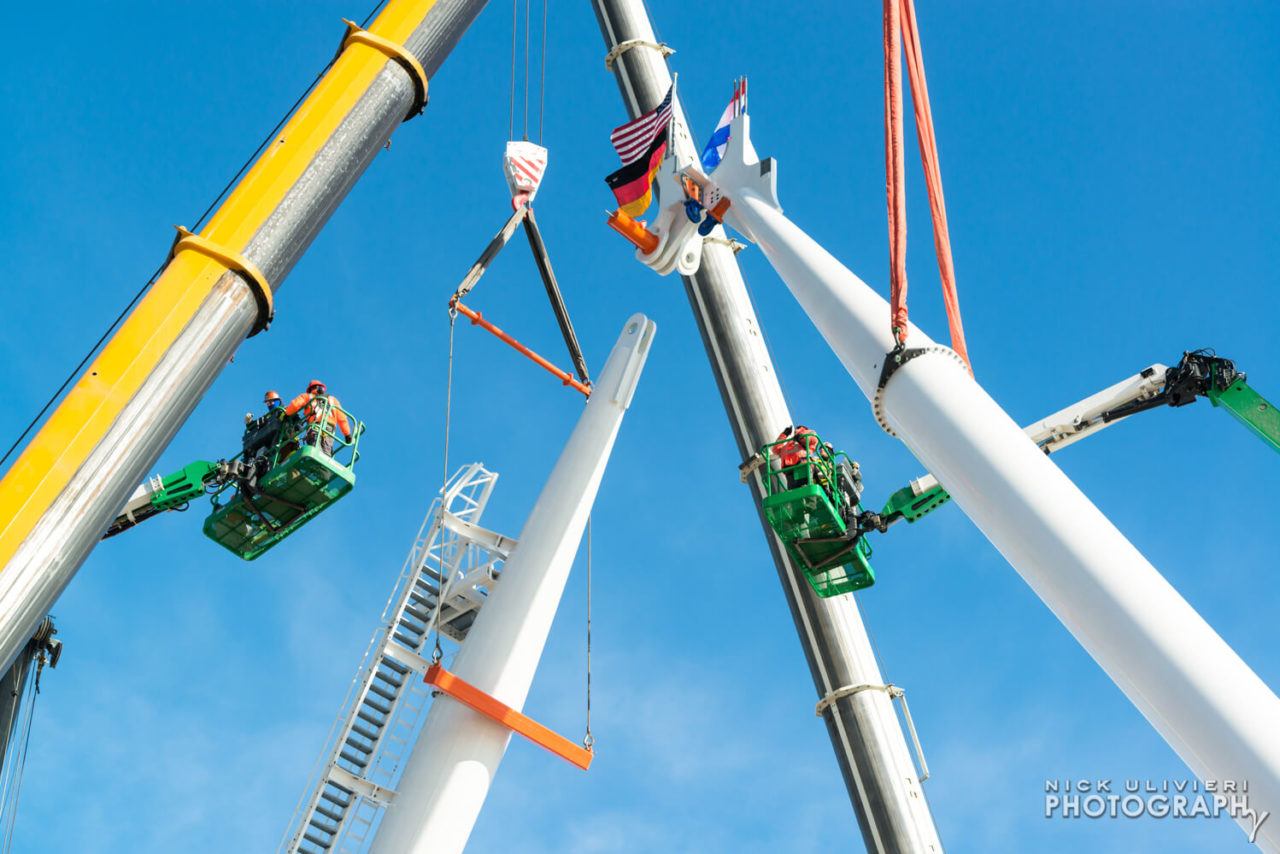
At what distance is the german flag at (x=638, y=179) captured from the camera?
19.2 m

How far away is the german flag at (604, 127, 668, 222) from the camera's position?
19172mm

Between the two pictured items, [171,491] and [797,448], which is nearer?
[797,448]

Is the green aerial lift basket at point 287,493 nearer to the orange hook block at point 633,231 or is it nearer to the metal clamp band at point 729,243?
the orange hook block at point 633,231

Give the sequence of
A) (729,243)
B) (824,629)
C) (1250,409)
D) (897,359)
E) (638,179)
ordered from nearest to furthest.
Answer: (897,359)
(1250,409)
(638,179)
(824,629)
(729,243)

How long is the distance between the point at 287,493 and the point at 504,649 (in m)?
6.14

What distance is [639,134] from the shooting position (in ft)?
65.4

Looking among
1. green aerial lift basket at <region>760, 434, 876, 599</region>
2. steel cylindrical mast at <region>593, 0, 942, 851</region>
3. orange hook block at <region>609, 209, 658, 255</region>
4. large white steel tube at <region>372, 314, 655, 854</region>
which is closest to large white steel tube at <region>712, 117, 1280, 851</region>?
large white steel tube at <region>372, 314, 655, 854</region>

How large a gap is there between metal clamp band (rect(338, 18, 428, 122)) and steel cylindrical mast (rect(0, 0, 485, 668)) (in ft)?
0.04

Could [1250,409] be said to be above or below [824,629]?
above

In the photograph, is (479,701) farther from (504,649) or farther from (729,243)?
(729,243)

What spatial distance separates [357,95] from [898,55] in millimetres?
4950

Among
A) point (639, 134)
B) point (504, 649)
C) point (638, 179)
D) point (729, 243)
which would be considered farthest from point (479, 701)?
point (729, 243)

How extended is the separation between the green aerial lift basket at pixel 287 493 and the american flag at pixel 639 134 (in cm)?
558

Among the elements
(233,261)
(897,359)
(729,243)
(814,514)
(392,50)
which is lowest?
(233,261)
